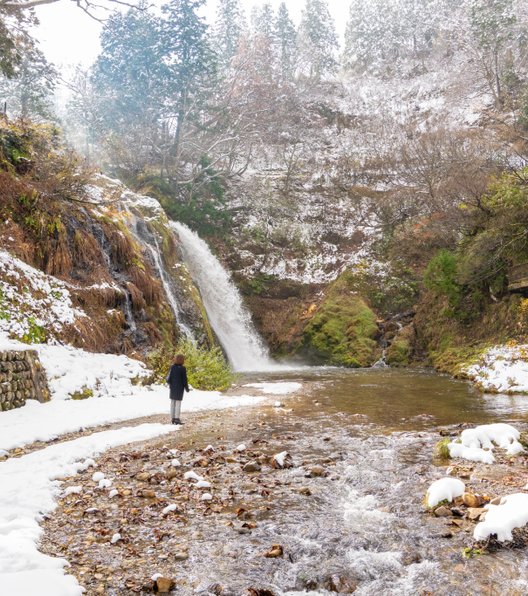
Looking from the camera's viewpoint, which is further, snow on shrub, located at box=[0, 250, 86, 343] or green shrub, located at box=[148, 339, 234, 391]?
green shrub, located at box=[148, 339, 234, 391]

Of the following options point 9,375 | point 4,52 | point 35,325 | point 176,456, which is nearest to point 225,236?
point 4,52

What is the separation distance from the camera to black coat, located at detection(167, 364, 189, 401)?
28.1ft

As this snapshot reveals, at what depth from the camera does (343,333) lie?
2288 cm

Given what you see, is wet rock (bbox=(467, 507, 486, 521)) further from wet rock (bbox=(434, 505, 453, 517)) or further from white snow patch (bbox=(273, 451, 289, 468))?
white snow patch (bbox=(273, 451, 289, 468))

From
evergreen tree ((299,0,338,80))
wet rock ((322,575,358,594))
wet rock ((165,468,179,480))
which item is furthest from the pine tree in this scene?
wet rock ((322,575,358,594))

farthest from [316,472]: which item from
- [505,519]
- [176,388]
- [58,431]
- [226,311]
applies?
[226,311]

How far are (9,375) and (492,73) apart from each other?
44.3 meters

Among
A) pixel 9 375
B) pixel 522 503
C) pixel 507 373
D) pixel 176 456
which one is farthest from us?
pixel 507 373

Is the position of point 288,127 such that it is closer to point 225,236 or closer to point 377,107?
point 377,107

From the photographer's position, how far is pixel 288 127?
134 feet

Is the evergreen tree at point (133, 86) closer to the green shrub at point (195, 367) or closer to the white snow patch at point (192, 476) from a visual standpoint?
the green shrub at point (195, 367)

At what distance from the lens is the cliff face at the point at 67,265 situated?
11.0 meters

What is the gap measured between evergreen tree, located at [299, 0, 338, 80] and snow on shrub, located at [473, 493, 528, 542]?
6210cm

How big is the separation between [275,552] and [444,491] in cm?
183
